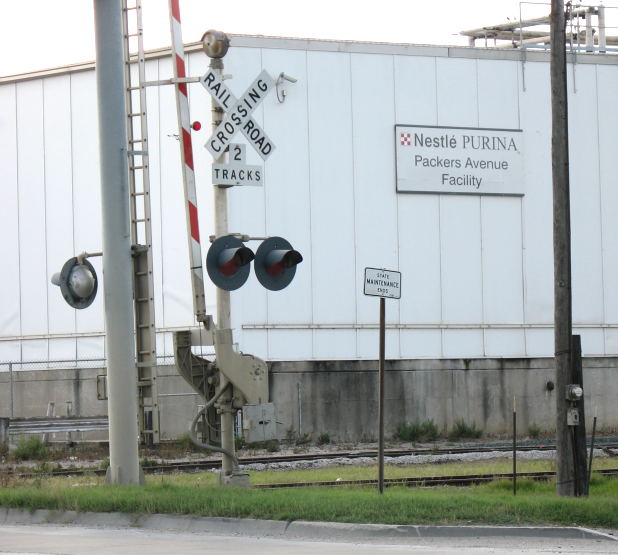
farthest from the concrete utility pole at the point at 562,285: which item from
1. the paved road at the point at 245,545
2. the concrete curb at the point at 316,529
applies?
the paved road at the point at 245,545

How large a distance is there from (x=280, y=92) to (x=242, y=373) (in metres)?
17.3

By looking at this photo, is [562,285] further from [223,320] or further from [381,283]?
[223,320]

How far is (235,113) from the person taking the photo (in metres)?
15.0

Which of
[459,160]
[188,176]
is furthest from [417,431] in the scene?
[188,176]

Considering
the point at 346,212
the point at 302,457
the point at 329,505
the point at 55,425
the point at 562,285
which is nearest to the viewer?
the point at 329,505

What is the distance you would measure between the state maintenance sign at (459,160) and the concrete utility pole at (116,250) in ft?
57.9

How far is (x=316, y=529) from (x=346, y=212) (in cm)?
2022

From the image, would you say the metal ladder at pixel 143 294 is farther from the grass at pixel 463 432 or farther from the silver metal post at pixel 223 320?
the grass at pixel 463 432

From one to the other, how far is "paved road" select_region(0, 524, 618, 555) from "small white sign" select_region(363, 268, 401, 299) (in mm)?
3289

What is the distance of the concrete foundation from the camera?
101 feet

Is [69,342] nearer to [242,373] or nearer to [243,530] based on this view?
[242,373]

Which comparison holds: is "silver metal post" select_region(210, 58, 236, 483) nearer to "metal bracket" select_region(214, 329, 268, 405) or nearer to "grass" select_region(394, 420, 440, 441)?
"metal bracket" select_region(214, 329, 268, 405)

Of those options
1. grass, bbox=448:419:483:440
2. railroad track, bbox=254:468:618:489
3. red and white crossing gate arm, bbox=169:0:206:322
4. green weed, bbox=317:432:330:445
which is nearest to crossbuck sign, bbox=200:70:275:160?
red and white crossing gate arm, bbox=169:0:206:322

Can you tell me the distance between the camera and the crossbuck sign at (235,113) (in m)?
14.9
